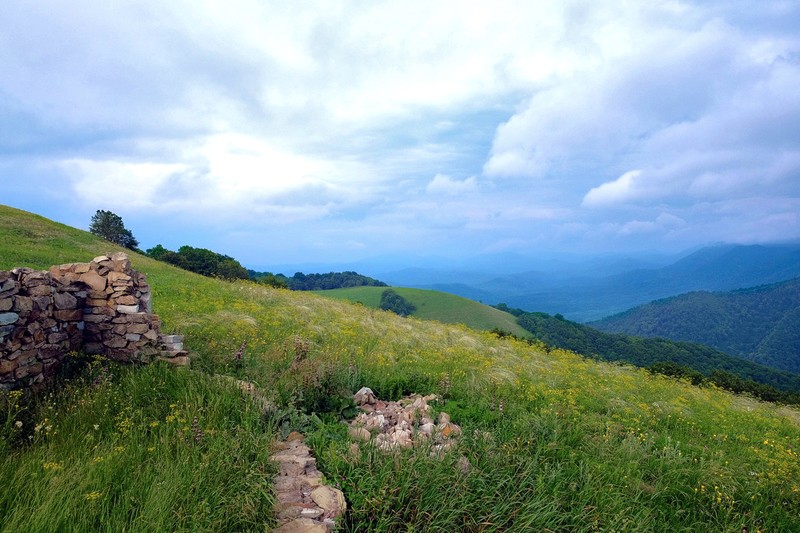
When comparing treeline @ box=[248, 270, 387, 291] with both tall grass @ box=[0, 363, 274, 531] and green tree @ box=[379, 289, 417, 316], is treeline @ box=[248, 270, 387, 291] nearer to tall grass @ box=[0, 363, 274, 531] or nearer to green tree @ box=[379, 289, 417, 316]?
green tree @ box=[379, 289, 417, 316]

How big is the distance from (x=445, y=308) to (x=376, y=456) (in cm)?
7705

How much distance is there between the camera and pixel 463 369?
10289 millimetres

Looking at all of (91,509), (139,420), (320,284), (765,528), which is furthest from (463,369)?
(320,284)

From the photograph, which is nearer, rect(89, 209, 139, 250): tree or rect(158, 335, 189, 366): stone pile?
rect(158, 335, 189, 366): stone pile

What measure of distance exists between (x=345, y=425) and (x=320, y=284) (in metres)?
100

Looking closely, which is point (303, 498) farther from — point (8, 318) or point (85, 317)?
point (85, 317)

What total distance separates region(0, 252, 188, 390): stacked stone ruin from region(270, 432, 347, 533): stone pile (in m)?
3.89

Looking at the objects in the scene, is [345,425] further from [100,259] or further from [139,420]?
[100,259]

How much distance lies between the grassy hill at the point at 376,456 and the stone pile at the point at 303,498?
149 mm

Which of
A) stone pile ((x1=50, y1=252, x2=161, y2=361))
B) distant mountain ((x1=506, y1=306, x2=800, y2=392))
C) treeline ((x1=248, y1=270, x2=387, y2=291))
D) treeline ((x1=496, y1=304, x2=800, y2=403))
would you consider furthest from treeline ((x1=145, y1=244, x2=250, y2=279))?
treeline ((x1=248, y1=270, x2=387, y2=291))

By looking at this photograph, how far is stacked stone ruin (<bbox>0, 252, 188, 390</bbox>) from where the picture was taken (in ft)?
20.9

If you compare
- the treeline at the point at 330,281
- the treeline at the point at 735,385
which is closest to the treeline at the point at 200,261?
the treeline at the point at 735,385

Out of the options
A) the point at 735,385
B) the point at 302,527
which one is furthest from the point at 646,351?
the point at 302,527

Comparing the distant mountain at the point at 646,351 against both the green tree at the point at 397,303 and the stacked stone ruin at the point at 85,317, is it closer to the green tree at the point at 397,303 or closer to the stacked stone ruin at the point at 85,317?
the green tree at the point at 397,303
